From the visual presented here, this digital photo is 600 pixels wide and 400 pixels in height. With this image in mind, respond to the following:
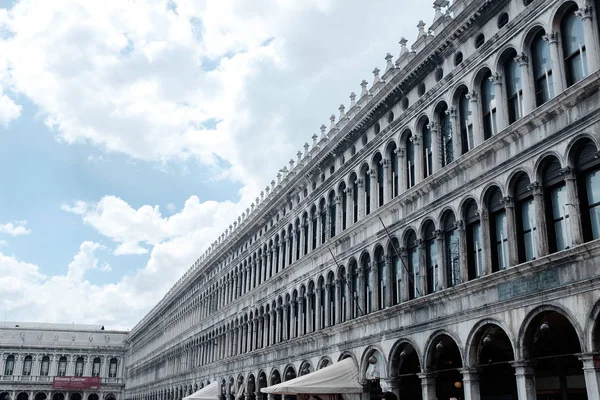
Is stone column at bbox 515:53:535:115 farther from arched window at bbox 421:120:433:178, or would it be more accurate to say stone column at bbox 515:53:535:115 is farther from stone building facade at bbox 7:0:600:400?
arched window at bbox 421:120:433:178

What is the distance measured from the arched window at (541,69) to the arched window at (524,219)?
7.24 ft

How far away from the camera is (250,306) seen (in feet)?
141

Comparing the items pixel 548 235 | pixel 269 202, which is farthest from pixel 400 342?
pixel 269 202

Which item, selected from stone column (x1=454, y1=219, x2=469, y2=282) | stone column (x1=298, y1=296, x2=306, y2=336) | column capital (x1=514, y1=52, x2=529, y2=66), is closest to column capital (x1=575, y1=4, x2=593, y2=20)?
column capital (x1=514, y1=52, x2=529, y2=66)

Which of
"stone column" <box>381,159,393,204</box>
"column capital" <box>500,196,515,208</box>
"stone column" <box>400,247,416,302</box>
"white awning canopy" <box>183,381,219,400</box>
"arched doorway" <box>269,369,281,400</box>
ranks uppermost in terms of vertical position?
"stone column" <box>381,159,393,204</box>

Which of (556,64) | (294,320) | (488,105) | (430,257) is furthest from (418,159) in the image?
(294,320)

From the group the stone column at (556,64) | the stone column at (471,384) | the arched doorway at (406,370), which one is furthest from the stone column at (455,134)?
the arched doorway at (406,370)

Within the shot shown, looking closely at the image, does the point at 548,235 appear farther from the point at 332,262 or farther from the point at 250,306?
the point at 250,306

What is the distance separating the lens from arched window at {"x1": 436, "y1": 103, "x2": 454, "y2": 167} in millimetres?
22519

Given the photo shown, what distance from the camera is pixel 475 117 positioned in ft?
69.2

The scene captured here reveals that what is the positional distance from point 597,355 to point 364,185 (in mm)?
14488

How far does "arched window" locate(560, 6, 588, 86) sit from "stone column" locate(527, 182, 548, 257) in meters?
2.79

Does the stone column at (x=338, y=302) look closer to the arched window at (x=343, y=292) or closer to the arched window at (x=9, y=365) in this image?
the arched window at (x=343, y=292)

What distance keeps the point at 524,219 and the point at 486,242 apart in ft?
4.92
